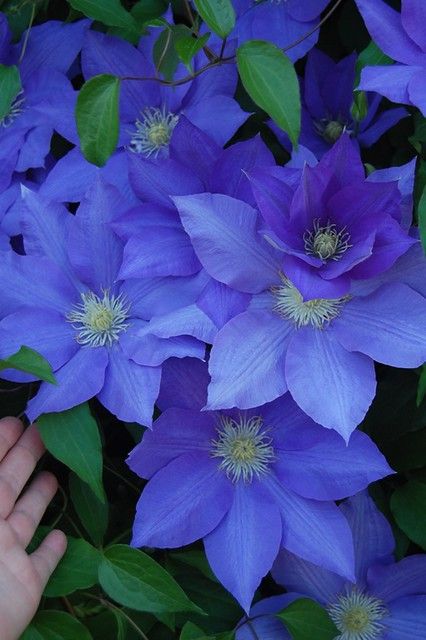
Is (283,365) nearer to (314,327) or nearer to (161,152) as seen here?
(314,327)

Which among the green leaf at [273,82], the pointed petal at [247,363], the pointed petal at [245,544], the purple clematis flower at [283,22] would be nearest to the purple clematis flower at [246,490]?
the pointed petal at [245,544]

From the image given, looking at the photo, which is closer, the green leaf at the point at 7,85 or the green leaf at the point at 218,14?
the green leaf at the point at 218,14

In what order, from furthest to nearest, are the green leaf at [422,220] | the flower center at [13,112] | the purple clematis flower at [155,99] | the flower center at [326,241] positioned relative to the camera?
1. the flower center at [13,112]
2. the purple clematis flower at [155,99]
3. the flower center at [326,241]
4. the green leaf at [422,220]

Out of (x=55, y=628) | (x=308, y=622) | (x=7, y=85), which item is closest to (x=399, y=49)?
(x=7, y=85)

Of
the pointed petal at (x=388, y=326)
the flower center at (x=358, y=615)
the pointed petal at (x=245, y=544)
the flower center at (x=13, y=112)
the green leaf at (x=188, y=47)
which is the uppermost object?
the green leaf at (x=188, y=47)

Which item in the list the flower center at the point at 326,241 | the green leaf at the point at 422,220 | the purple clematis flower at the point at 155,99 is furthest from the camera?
the purple clematis flower at the point at 155,99

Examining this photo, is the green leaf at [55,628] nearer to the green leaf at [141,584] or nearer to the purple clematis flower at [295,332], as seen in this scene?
the green leaf at [141,584]

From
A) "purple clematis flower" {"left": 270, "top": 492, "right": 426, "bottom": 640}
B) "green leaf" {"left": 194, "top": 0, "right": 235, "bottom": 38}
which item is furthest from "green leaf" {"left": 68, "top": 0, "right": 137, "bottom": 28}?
"purple clematis flower" {"left": 270, "top": 492, "right": 426, "bottom": 640}
